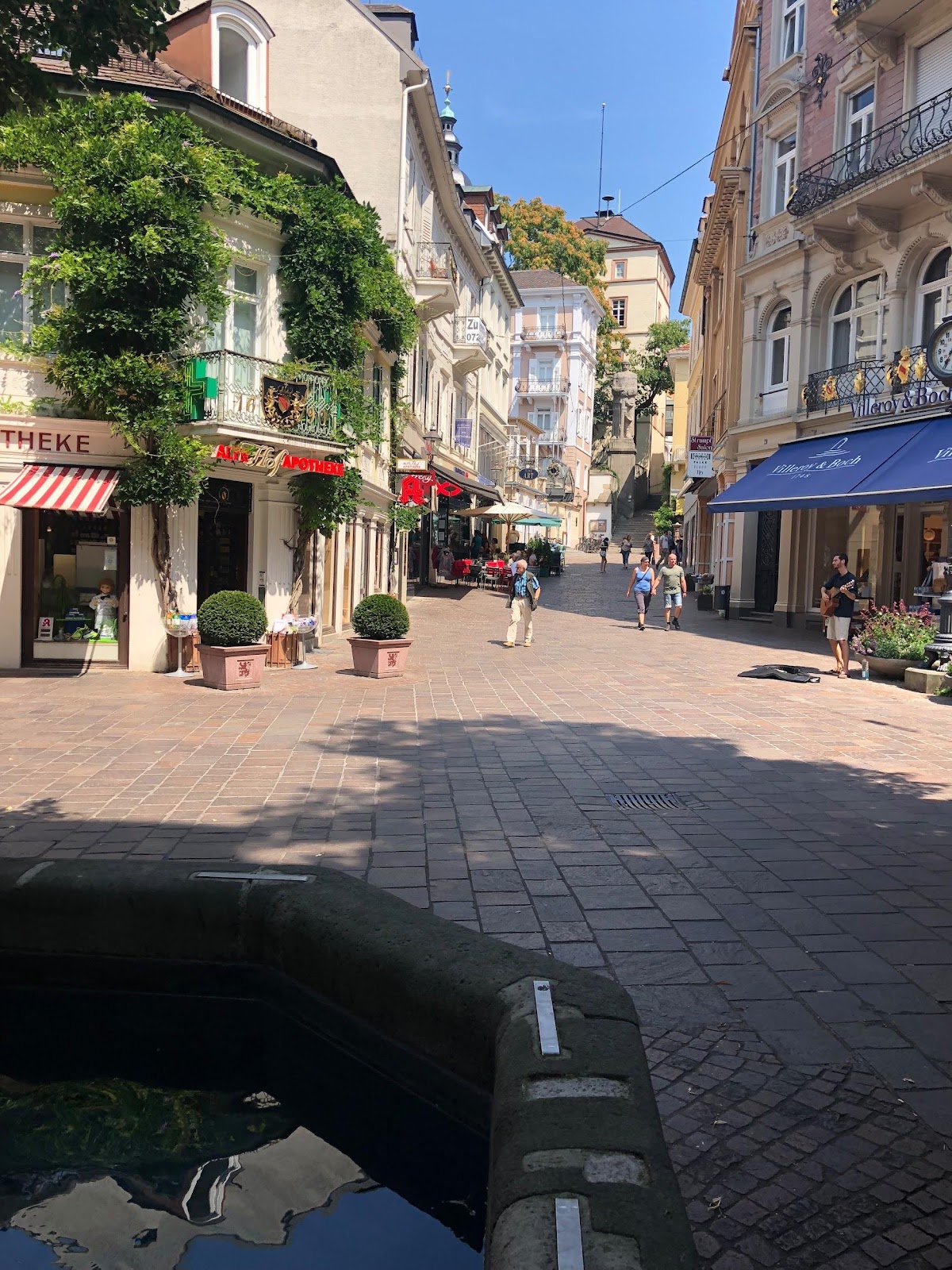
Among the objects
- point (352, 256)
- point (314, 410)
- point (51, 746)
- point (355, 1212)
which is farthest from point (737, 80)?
point (355, 1212)

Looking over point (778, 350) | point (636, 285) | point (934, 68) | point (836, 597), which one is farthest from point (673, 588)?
point (636, 285)

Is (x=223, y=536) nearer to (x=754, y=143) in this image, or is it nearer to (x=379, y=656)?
(x=379, y=656)

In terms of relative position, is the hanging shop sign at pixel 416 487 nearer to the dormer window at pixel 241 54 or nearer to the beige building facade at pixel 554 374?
the dormer window at pixel 241 54

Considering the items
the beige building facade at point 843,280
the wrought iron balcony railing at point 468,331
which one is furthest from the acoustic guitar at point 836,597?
the wrought iron balcony railing at point 468,331

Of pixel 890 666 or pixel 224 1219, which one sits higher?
pixel 890 666

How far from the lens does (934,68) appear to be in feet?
63.0

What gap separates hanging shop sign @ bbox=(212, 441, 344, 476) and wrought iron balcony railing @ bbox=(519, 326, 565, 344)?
46791 mm

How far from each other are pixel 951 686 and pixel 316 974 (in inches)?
443

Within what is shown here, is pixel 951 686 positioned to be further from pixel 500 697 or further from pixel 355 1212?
pixel 355 1212

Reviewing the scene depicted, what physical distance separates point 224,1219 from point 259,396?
13.6m

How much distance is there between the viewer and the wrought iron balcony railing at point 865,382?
1955 cm

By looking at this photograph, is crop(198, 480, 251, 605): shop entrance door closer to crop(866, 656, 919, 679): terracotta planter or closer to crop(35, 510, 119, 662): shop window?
crop(35, 510, 119, 662): shop window

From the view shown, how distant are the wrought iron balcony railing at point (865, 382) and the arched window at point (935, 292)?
0.52m

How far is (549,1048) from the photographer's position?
300cm
